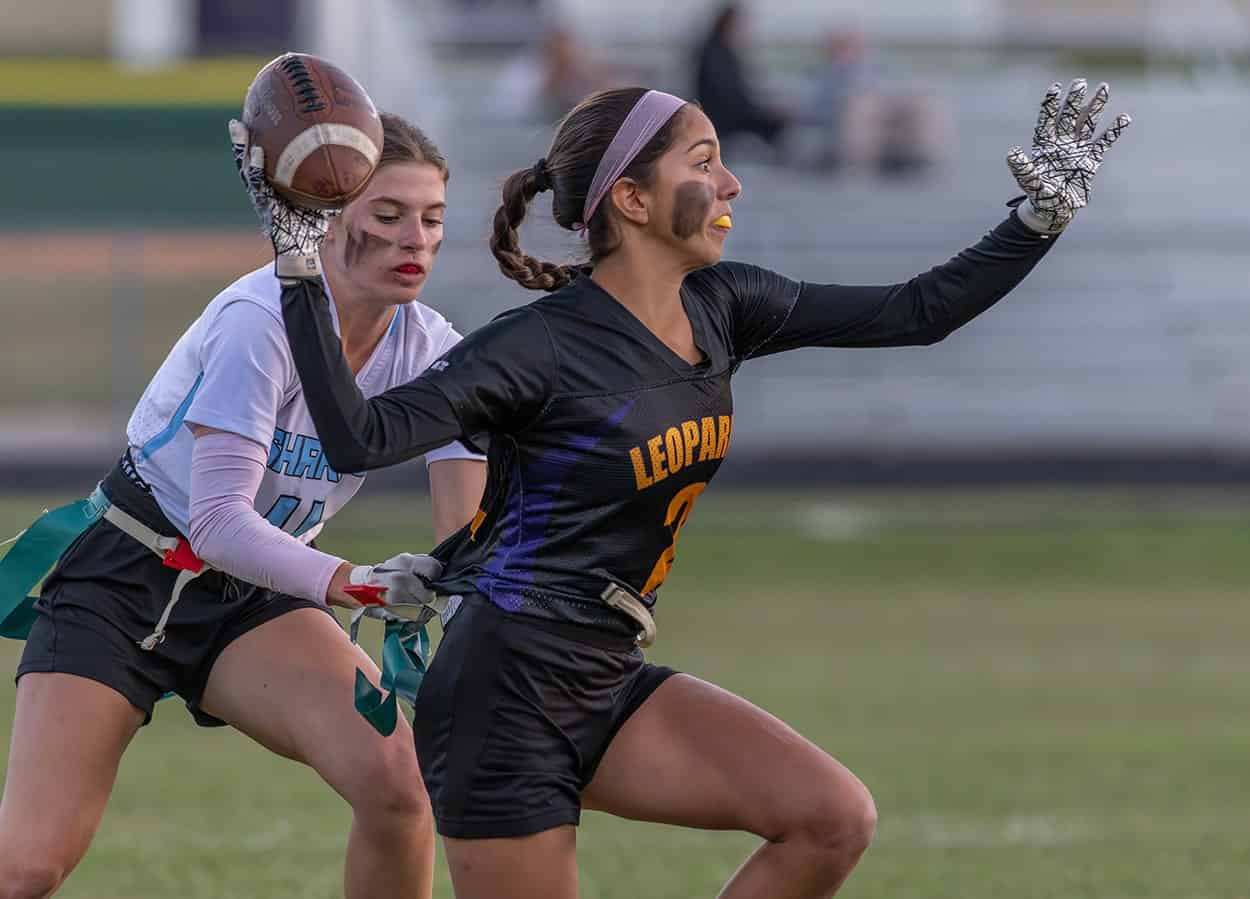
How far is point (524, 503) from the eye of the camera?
4043 millimetres

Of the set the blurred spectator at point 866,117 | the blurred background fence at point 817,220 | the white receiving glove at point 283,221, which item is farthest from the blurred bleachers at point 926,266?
the white receiving glove at point 283,221

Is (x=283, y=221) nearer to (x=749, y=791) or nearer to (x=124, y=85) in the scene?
(x=749, y=791)

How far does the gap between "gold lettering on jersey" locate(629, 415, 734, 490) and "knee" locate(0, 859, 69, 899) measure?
1.42 meters

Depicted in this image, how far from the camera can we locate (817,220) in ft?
64.5

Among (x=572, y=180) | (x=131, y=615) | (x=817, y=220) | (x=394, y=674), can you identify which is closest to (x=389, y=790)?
(x=394, y=674)

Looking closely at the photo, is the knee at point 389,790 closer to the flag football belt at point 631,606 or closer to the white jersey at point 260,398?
the white jersey at point 260,398

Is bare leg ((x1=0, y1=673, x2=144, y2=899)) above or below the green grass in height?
above

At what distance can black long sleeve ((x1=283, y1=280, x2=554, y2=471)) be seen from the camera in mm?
3670

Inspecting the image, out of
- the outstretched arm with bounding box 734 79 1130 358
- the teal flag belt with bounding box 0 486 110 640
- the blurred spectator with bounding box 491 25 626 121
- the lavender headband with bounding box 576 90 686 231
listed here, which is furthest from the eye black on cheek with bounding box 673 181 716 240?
the blurred spectator with bounding box 491 25 626 121

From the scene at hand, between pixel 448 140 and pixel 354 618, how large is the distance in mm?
16967

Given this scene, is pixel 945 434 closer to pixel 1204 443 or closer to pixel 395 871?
pixel 1204 443

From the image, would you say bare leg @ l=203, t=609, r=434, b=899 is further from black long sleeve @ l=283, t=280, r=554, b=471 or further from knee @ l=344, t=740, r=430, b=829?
black long sleeve @ l=283, t=280, r=554, b=471

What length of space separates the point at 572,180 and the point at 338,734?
3.94 feet

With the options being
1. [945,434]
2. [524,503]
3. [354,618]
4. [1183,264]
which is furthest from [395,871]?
[1183,264]
